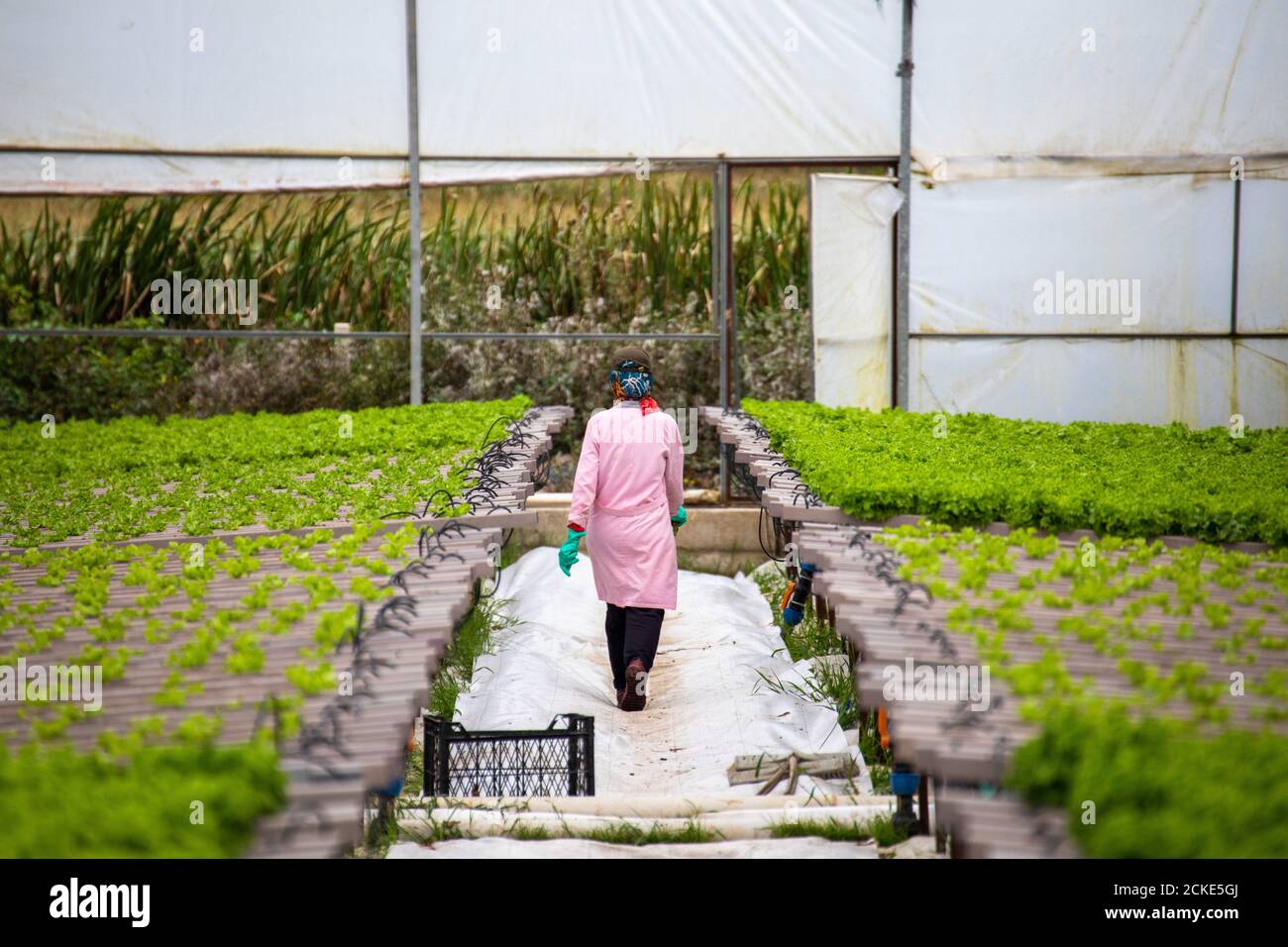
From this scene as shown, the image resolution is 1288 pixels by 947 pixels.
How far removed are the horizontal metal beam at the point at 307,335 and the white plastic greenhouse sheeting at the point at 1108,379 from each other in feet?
6.01


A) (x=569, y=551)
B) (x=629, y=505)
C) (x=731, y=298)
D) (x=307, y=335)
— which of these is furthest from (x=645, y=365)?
(x=307, y=335)

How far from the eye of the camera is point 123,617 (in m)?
3.91

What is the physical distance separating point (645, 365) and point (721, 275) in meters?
4.37

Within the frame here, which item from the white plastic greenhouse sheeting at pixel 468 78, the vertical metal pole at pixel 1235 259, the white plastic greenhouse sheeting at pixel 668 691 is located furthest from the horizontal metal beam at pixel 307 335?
the vertical metal pole at pixel 1235 259

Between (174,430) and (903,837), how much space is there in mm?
6021

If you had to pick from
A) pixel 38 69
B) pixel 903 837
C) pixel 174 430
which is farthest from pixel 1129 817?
pixel 38 69

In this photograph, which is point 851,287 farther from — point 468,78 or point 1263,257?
point 468,78

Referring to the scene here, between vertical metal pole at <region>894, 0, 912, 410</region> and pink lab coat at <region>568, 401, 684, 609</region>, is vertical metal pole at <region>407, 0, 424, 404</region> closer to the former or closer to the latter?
vertical metal pole at <region>894, 0, 912, 410</region>

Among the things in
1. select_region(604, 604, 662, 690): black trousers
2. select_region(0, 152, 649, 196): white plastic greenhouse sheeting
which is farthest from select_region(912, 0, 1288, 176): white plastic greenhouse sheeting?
select_region(604, 604, 662, 690): black trousers

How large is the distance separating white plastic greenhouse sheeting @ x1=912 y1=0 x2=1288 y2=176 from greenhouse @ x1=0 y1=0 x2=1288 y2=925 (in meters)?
0.03

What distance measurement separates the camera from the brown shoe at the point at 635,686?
20.9 feet

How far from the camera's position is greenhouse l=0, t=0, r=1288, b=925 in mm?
4418

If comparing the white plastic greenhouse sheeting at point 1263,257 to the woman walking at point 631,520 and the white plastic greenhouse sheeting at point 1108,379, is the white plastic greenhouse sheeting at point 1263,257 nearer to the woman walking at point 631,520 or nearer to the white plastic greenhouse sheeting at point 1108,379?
the white plastic greenhouse sheeting at point 1108,379

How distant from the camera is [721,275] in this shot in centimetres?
1073
